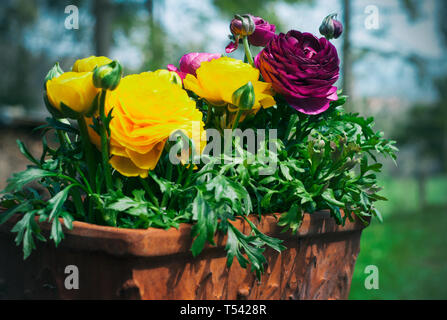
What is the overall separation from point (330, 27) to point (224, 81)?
0.34 metres

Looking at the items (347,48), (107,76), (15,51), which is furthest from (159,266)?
(15,51)

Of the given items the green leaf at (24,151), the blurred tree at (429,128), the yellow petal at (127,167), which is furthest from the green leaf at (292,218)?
the blurred tree at (429,128)

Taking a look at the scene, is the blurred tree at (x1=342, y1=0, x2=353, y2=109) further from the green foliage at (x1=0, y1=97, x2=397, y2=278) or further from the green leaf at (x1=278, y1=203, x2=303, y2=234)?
the green leaf at (x1=278, y1=203, x2=303, y2=234)

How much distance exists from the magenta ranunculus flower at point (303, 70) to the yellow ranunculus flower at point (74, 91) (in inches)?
13.7

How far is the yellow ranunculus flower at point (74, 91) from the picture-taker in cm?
68

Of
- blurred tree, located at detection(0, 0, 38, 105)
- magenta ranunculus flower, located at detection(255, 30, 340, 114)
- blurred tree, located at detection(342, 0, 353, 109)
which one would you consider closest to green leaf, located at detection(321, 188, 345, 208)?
magenta ranunculus flower, located at detection(255, 30, 340, 114)

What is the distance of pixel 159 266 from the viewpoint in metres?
0.66

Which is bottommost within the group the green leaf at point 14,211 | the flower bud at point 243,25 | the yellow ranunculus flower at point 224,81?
the green leaf at point 14,211

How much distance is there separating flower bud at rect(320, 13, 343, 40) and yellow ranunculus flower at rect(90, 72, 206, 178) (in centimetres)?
40

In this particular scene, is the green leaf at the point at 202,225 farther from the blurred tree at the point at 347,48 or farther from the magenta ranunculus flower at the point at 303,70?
the blurred tree at the point at 347,48

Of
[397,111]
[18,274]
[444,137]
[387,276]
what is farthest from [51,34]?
[18,274]

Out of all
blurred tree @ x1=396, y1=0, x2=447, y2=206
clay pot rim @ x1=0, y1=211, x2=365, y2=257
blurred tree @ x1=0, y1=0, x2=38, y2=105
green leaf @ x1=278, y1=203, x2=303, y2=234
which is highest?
blurred tree @ x1=0, y1=0, x2=38, y2=105

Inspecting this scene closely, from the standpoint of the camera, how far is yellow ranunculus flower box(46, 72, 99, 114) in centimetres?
68

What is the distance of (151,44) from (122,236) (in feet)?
18.6
